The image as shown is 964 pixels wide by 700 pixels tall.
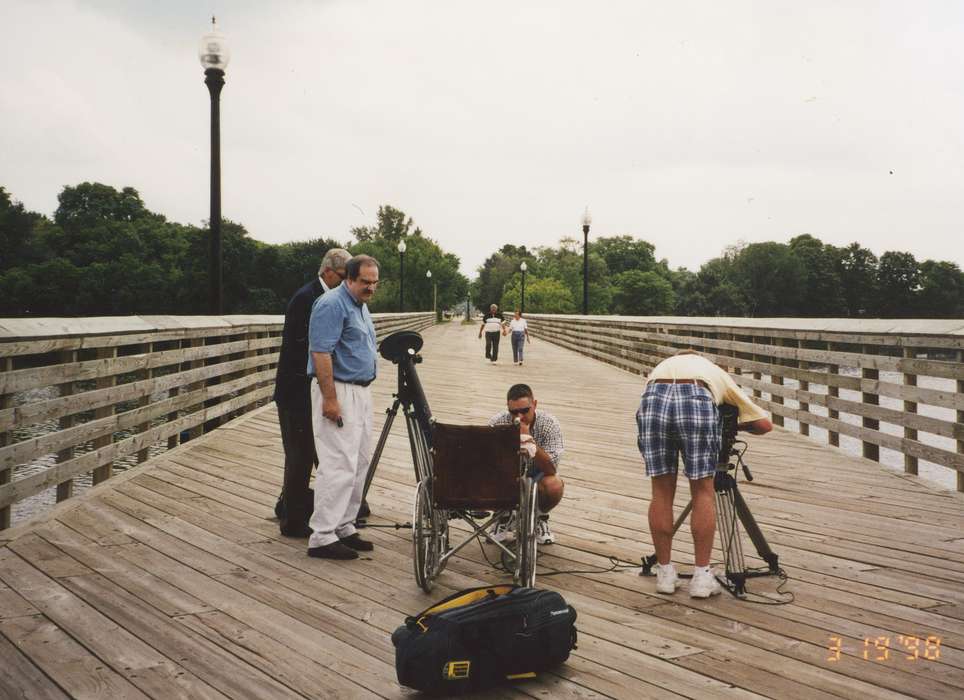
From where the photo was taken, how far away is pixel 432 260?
69.9 m

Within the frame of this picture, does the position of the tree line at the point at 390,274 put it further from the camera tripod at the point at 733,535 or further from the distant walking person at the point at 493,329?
the camera tripod at the point at 733,535

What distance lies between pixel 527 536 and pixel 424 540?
1.60 feet

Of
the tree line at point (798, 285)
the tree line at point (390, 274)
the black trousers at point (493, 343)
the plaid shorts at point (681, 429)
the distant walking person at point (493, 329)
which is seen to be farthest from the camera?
the tree line at point (798, 285)

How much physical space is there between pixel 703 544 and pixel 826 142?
81.9m

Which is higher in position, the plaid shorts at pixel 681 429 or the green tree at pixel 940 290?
the green tree at pixel 940 290

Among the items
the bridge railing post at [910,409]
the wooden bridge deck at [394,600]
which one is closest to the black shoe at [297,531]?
the wooden bridge deck at [394,600]

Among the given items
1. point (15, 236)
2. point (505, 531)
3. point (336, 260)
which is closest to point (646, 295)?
point (15, 236)

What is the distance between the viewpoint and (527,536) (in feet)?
12.1

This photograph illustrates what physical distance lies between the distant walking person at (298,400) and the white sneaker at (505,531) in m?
1.17

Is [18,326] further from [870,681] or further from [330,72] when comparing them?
[330,72]

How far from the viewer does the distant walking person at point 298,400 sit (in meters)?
4.79

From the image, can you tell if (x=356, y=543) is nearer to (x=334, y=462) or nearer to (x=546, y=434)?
(x=334, y=462)

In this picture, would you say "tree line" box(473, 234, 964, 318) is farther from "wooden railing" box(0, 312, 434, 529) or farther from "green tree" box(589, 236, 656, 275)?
"wooden railing" box(0, 312, 434, 529)

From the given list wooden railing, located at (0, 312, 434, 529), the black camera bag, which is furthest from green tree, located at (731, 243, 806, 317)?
the black camera bag
